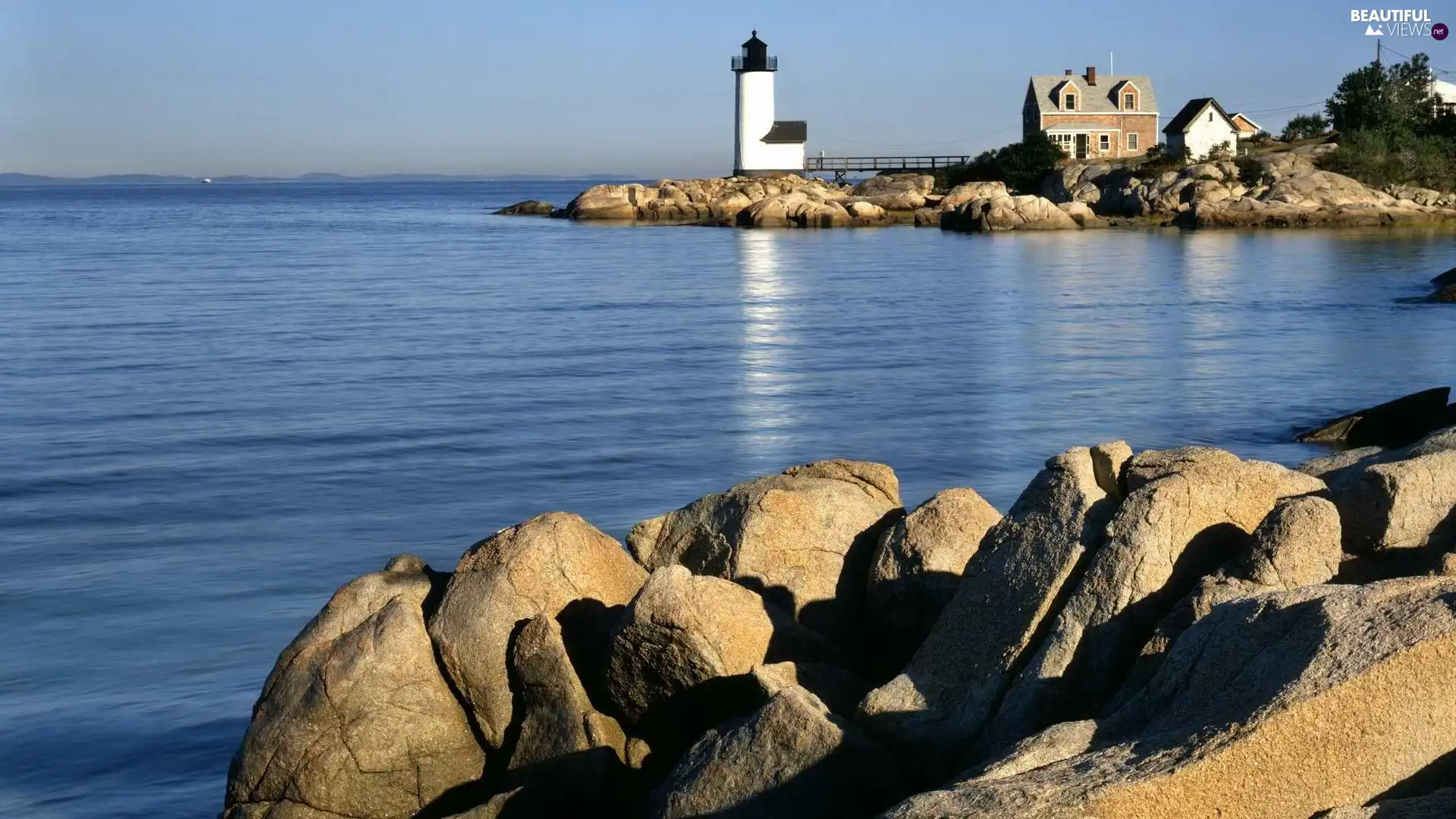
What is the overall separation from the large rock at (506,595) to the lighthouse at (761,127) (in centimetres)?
8012

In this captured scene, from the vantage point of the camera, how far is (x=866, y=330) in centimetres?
2866

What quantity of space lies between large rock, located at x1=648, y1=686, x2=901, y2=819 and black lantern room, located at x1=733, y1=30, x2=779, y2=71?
82.1 m

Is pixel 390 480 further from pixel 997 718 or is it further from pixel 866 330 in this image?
pixel 866 330

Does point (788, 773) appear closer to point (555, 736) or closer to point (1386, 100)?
point (555, 736)

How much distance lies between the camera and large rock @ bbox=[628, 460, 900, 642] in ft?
25.8

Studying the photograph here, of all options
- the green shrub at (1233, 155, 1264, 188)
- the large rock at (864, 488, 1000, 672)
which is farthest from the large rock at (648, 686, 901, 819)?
the green shrub at (1233, 155, 1264, 188)

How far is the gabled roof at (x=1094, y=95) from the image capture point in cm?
7731

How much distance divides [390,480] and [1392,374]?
15.1 meters

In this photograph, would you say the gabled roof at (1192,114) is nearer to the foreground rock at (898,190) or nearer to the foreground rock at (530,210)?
the foreground rock at (898,190)

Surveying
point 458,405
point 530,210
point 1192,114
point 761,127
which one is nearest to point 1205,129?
point 1192,114

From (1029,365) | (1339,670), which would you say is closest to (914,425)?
(1029,365)

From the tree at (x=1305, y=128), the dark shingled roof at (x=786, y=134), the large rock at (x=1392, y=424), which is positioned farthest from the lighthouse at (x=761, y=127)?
the large rock at (x=1392, y=424)

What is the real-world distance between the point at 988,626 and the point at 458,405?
13.9 metres

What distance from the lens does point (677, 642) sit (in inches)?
259
